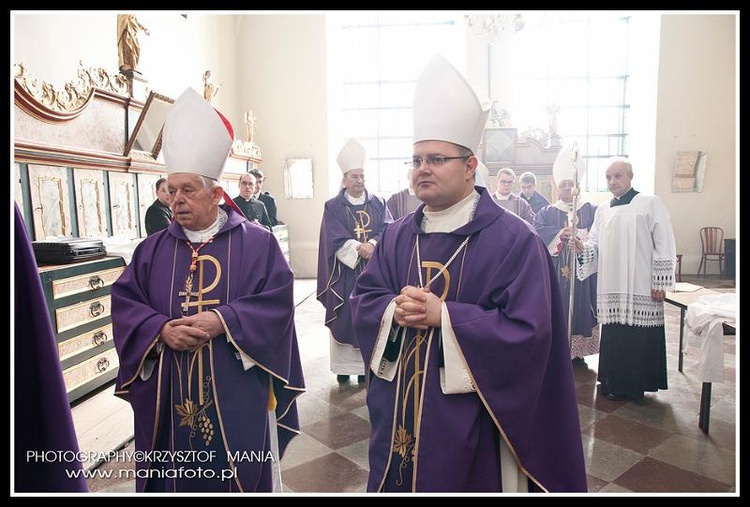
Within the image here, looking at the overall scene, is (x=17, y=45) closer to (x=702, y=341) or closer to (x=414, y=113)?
(x=414, y=113)

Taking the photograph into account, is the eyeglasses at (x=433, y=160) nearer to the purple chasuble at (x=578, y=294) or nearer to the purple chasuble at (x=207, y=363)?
the purple chasuble at (x=207, y=363)

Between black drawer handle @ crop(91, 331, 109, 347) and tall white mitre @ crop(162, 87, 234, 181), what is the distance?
2.54 m

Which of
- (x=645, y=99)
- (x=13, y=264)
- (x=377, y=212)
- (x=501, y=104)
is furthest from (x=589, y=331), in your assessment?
(x=645, y=99)

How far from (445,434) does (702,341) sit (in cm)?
261

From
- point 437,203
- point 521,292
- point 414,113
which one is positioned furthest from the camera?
point 414,113

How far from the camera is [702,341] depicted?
3.45 m

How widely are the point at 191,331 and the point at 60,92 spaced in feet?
15.3

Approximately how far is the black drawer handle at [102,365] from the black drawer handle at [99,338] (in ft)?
0.45

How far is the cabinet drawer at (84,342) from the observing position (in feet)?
12.4

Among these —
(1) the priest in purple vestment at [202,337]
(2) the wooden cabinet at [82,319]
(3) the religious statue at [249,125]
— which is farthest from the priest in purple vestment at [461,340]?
(3) the religious statue at [249,125]

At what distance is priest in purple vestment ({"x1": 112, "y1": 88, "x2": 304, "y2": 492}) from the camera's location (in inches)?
79.0

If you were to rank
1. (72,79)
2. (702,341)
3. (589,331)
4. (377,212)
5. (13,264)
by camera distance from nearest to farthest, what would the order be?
(13,264) → (702,341) → (377,212) → (589,331) → (72,79)

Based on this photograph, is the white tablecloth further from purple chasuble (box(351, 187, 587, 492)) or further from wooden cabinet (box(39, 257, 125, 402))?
wooden cabinet (box(39, 257, 125, 402))

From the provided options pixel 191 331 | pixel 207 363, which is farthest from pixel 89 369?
pixel 191 331
